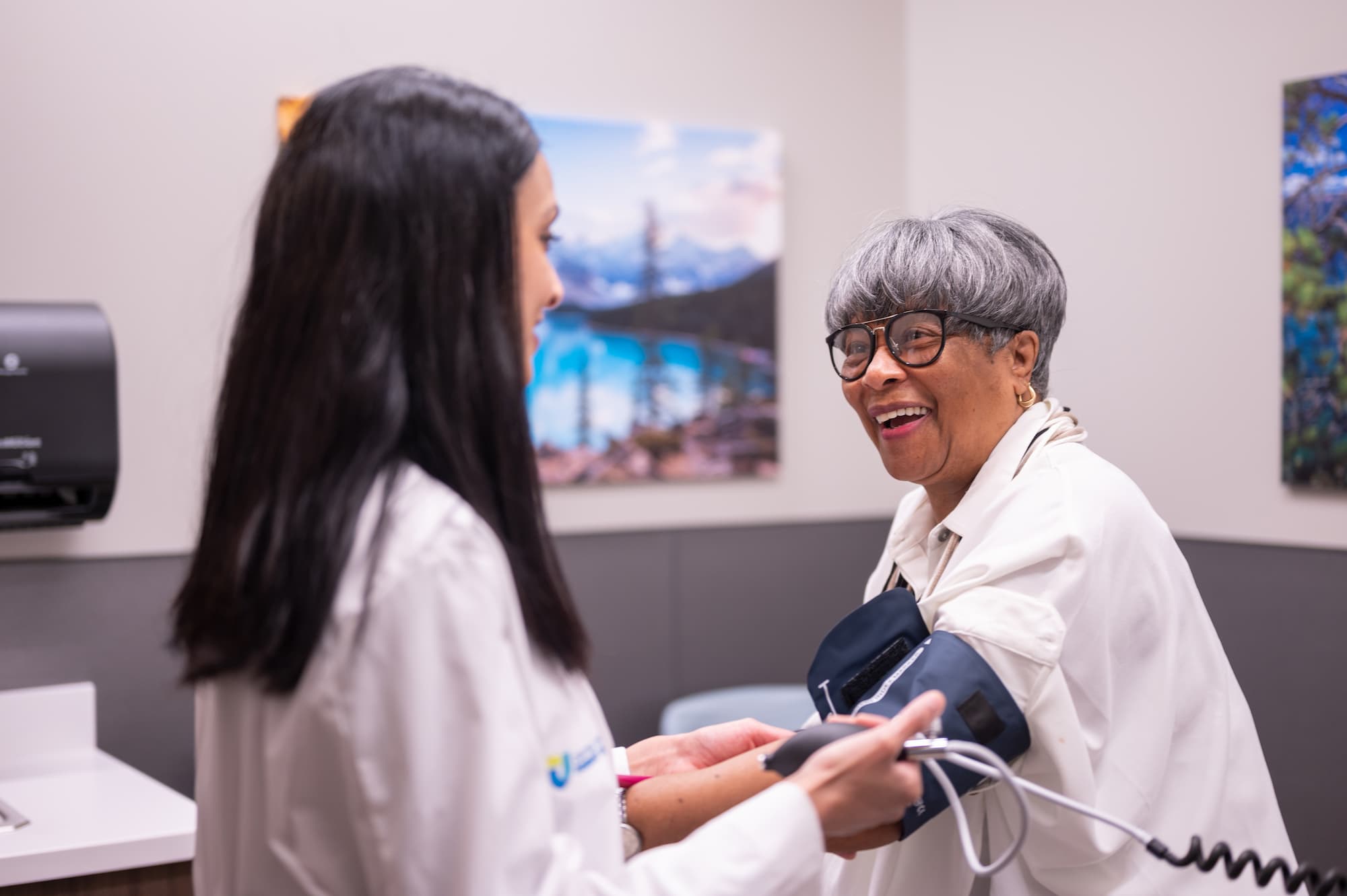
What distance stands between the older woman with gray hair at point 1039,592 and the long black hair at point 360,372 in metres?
0.62

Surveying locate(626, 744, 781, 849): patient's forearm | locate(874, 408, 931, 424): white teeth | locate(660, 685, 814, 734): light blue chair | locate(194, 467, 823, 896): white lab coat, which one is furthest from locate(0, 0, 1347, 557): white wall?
locate(194, 467, 823, 896): white lab coat

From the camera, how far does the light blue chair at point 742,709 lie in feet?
9.67

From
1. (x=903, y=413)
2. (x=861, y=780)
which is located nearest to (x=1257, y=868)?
(x=861, y=780)

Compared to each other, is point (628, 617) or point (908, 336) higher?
point (908, 336)

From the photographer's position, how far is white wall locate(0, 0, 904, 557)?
100 inches

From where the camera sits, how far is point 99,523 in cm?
259

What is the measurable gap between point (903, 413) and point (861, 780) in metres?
0.71

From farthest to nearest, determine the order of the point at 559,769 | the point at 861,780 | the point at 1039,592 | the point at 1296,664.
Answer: the point at 1296,664, the point at 1039,592, the point at 861,780, the point at 559,769

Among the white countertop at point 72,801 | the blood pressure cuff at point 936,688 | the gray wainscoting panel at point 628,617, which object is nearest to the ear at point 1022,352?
the blood pressure cuff at point 936,688

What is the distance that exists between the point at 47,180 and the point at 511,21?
115 centimetres

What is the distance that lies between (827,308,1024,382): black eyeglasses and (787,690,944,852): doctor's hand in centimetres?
66

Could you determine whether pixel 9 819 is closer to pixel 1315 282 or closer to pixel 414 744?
pixel 414 744

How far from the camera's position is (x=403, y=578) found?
0.84m

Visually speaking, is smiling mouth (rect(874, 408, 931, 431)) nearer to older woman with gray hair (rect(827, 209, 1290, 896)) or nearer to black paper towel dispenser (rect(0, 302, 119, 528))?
older woman with gray hair (rect(827, 209, 1290, 896))
